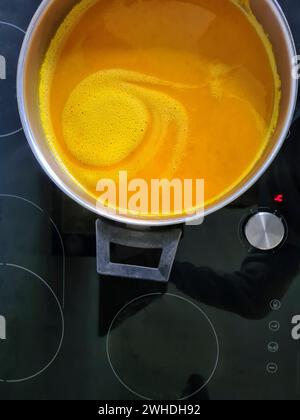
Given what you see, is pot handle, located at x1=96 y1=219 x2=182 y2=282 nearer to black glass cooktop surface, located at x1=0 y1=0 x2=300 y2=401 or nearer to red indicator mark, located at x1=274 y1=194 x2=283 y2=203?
black glass cooktop surface, located at x1=0 y1=0 x2=300 y2=401

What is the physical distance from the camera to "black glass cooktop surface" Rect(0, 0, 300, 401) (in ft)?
2.64

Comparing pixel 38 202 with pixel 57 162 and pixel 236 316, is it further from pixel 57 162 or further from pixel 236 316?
pixel 236 316

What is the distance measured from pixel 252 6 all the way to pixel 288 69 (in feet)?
0.38

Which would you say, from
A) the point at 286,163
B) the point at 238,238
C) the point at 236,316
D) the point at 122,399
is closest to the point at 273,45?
the point at 286,163

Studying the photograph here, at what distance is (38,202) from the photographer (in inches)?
31.9

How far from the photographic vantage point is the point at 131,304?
32.1 inches

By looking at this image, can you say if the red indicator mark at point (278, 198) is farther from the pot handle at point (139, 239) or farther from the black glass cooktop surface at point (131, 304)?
the pot handle at point (139, 239)

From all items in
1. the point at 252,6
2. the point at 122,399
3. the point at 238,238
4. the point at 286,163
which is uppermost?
the point at 252,6

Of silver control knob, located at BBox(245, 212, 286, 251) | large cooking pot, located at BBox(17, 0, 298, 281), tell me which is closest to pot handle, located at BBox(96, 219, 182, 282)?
large cooking pot, located at BBox(17, 0, 298, 281)

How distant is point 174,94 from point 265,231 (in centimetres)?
25

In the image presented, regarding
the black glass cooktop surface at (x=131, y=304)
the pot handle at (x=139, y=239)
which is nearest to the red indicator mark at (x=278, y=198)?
A: the black glass cooktop surface at (x=131, y=304)

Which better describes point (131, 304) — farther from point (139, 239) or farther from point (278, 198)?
point (278, 198)

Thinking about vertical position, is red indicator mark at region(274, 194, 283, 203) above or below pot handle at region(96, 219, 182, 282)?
above

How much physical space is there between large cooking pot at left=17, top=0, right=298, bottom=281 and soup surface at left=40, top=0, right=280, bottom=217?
3cm
